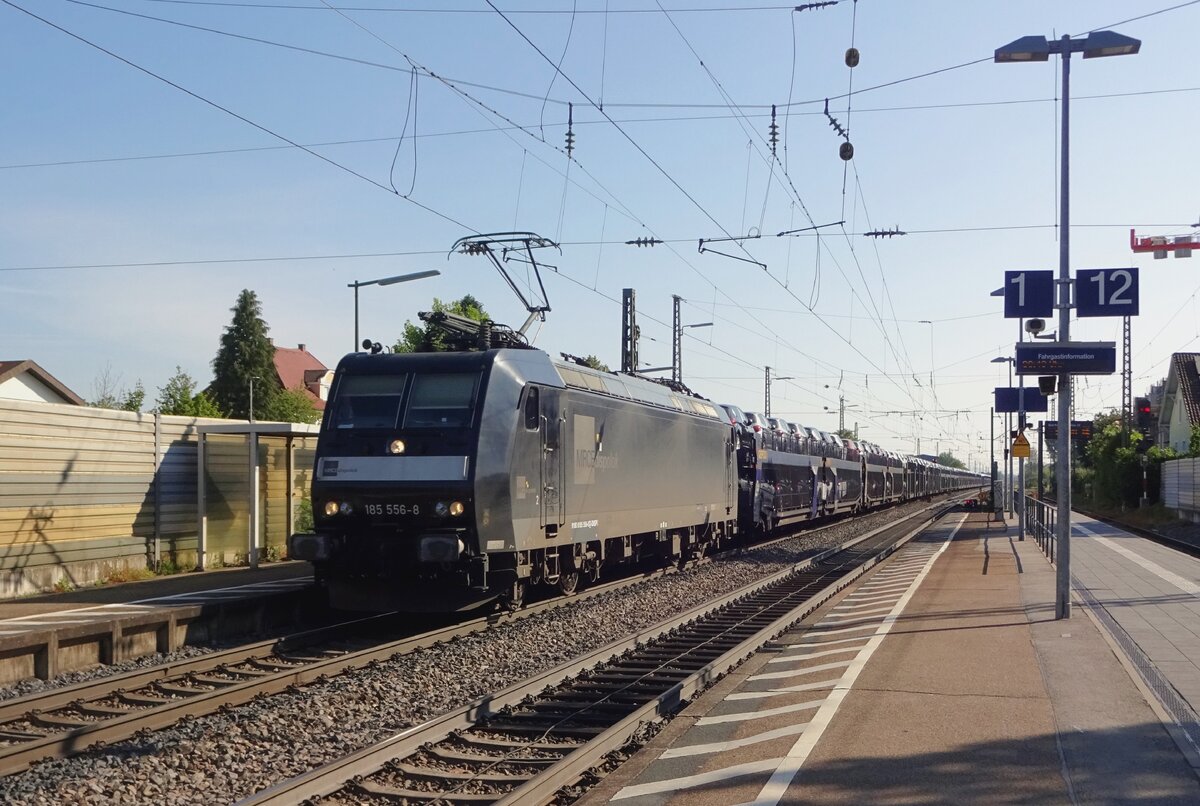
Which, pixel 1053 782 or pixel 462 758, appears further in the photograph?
pixel 462 758

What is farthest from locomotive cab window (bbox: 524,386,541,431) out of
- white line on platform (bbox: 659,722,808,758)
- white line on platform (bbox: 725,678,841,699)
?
white line on platform (bbox: 659,722,808,758)

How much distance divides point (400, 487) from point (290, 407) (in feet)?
218

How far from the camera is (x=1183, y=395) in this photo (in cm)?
5994

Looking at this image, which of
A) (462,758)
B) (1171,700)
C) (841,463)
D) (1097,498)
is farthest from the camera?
(1097,498)

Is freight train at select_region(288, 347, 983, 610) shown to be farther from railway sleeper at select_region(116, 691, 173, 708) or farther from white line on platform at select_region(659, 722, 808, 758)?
white line on platform at select_region(659, 722, 808, 758)

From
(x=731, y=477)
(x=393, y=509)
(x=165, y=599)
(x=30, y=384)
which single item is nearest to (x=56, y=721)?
(x=393, y=509)

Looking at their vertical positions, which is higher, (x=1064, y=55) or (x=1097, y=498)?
(x=1064, y=55)

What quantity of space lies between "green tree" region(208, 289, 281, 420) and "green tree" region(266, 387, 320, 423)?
531 millimetres

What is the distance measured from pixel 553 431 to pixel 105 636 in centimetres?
602

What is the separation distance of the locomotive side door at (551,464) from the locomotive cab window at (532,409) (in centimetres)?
15

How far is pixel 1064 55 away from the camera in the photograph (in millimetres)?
14805

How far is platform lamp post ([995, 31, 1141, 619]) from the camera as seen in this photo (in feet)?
47.4

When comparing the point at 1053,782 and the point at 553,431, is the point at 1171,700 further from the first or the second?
the point at 553,431

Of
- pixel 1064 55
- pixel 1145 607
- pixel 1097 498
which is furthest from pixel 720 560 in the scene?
pixel 1097 498
